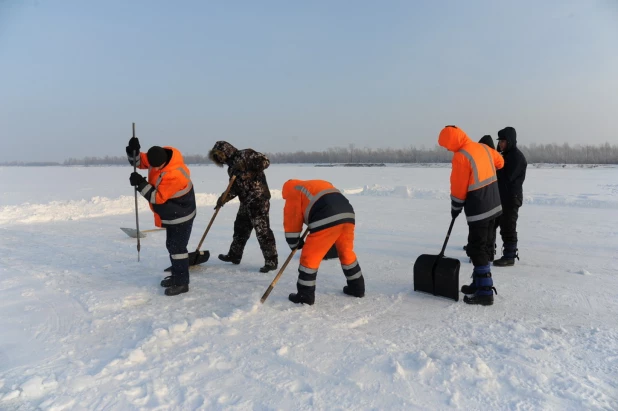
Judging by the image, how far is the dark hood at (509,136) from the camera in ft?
17.6

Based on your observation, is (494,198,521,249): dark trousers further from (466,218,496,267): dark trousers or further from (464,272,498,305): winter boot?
(464,272,498,305): winter boot

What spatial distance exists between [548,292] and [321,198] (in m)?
2.75

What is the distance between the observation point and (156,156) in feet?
13.6

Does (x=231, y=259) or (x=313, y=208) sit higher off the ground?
(x=313, y=208)

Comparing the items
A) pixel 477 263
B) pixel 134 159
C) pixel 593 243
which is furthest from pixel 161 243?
pixel 593 243

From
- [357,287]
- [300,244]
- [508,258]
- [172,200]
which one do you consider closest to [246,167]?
[172,200]

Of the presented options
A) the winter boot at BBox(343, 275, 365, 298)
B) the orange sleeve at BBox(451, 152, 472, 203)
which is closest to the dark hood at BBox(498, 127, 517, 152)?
the orange sleeve at BBox(451, 152, 472, 203)

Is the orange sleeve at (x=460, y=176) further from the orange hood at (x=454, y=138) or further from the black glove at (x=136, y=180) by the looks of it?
the black glove at (x=136, y=180)

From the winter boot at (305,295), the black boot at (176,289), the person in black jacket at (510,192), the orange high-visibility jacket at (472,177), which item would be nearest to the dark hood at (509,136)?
the person in black jacket at (510,192)

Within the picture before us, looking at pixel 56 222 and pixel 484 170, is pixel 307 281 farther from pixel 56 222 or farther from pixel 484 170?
pixel 56 222

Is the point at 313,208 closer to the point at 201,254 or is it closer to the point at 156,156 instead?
the point at 156,156

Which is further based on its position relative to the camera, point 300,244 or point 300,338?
point 300,244

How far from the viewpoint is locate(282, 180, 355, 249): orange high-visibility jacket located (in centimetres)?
377

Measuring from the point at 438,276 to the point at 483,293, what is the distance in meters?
0.46
